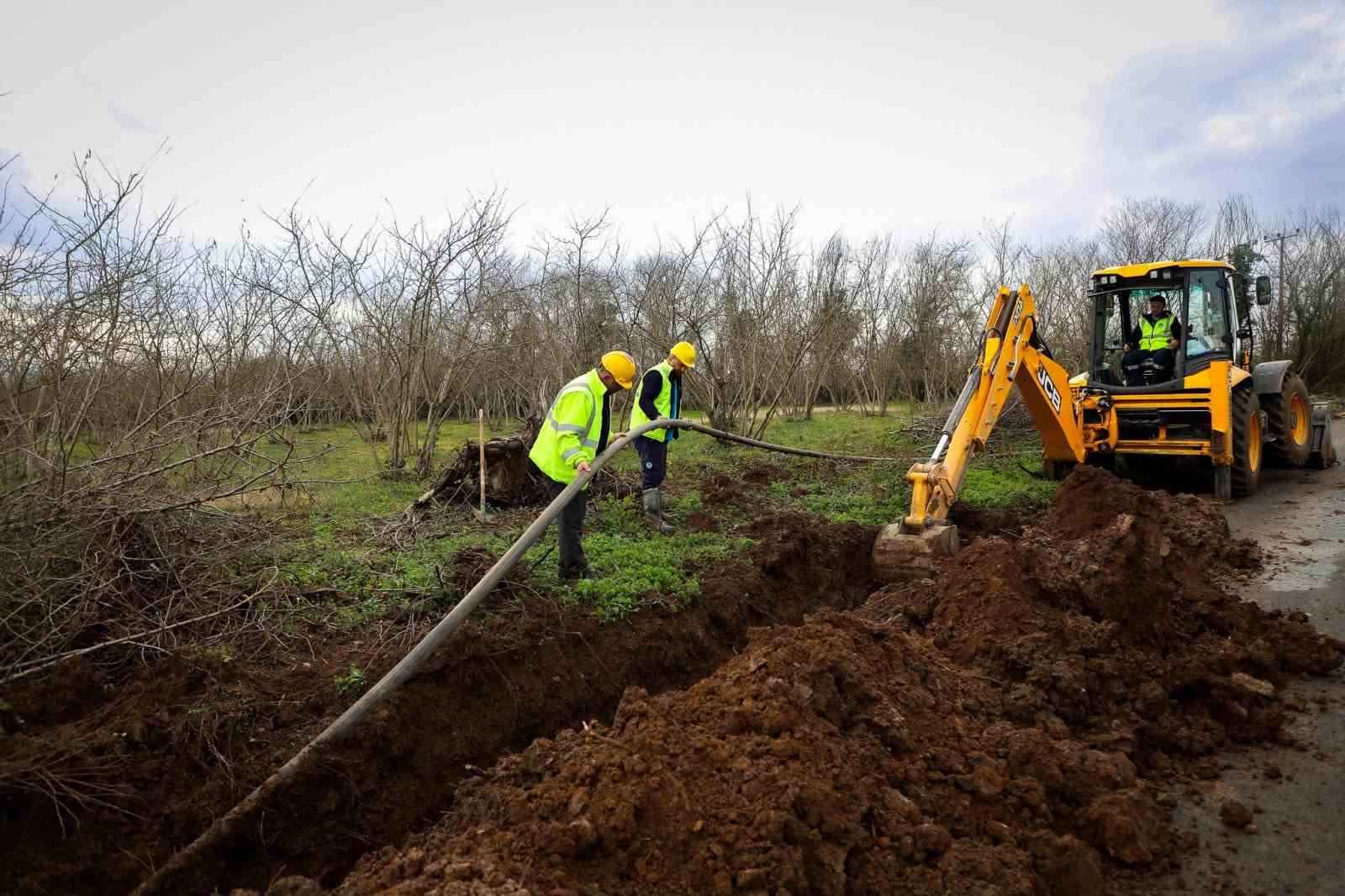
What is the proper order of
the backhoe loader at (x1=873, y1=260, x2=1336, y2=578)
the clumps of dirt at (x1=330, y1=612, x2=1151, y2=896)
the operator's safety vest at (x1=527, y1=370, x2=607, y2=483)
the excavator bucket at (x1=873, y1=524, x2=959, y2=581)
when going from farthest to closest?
1. the backhoe loader at (x1=873, y1=260, x2=1336, y2=578)
2. the excavator bucket at (x1=873, y1=524, x2=959, y2=581)
3. the operator's safety vest at (x1=527, y1=370, x2=607, y2=483)
4. the clumps of dirt at (x1=330, y1=612, x2=1151, y2=896)

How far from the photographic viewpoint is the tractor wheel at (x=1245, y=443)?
29.9 feet

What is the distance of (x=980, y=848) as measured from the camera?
9.56ft

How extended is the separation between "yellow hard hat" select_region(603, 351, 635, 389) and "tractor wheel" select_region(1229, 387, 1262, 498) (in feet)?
23.3

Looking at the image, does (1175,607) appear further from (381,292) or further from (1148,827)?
(381,292)

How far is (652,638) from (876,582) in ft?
7.64

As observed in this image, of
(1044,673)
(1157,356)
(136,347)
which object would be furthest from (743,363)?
(1044,673)

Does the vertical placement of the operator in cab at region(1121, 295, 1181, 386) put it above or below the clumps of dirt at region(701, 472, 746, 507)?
above

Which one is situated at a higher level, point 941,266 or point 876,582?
point 941,266

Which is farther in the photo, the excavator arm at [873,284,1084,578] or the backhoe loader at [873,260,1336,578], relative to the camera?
the backhoe loader at [873,260,1336,578]

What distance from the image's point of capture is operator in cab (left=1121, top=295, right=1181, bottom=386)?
918 centimetres

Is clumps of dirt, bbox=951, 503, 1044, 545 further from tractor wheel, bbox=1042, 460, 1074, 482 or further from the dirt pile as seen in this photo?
the dirt pile

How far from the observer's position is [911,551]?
236 inches

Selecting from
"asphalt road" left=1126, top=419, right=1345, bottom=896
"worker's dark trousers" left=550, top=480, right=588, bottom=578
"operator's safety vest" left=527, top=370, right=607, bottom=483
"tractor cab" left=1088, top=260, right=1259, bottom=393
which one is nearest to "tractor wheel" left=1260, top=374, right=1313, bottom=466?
"tractor cab" left=1088, top=260, right=1259, bottom=393

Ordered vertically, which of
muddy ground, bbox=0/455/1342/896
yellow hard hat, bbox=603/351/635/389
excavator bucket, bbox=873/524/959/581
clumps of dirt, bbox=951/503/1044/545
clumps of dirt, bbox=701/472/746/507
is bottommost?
muddy ground, bbox=0/455/1342/896
